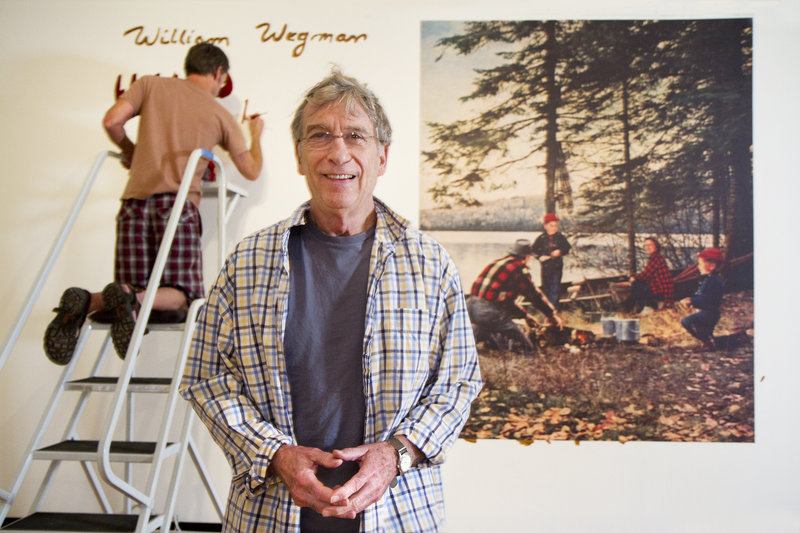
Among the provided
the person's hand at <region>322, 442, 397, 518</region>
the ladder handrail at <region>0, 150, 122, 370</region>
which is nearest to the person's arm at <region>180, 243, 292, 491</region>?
the person's hand at <region>322, 442, 397, 518</region>

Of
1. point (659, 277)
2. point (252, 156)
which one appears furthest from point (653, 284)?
point (252, 156)

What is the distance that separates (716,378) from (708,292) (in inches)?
15.4

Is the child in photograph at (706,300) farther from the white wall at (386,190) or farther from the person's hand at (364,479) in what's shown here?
the person's hand at (364,479)

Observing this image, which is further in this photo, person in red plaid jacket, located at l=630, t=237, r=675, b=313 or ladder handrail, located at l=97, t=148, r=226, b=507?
person in red plaid jacket, located at l=630, t=237, r=675, b=313

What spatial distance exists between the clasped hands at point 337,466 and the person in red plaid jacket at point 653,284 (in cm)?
205

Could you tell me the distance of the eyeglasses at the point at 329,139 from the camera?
143 cm

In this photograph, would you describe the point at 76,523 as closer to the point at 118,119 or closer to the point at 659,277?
the point at 118,119

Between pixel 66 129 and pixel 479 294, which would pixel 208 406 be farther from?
pixel 66 129

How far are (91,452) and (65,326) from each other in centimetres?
48

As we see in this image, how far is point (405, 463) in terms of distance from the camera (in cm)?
127

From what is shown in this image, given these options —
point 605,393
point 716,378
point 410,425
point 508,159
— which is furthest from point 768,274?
point 410,425

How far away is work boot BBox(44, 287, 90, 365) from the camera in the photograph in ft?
7.62

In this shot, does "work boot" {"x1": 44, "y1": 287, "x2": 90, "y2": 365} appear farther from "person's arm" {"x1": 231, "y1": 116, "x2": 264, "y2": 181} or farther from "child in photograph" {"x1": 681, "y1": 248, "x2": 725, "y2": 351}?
"child in photograph" {"x1": 681, "y1": 248, "x2": 725, "y2": 351}

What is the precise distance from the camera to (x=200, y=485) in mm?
3039
